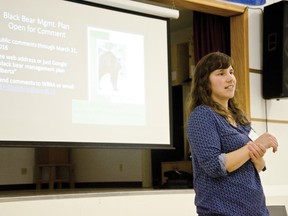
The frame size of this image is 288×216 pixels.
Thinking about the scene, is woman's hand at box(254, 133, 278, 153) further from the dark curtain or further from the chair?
the chair

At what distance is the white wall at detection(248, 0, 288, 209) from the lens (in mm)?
4227

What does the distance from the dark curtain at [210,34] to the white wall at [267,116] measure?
10.8 inches

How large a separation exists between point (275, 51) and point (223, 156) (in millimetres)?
2889

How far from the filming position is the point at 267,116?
431 cm

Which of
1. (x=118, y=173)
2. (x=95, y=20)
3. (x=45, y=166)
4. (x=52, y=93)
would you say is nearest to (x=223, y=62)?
(x=52, y=93)

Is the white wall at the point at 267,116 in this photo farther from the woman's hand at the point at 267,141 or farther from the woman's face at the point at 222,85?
the woman's hand at the point at 267,141

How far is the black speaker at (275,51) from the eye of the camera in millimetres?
3982

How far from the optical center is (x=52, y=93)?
3115 mm

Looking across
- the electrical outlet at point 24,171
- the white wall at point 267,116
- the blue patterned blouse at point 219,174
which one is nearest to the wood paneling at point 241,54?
the white wall at point 267,116

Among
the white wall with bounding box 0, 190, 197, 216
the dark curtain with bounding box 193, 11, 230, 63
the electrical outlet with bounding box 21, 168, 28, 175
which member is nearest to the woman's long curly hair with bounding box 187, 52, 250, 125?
the white wall with bounding box 0, 190, 197, 216

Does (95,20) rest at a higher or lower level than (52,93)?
higher

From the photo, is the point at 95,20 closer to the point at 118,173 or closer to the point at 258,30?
the point at 258,30

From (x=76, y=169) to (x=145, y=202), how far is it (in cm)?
388

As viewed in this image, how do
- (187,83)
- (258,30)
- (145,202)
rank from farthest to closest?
(187,83) < (258,30) < (145,202)
